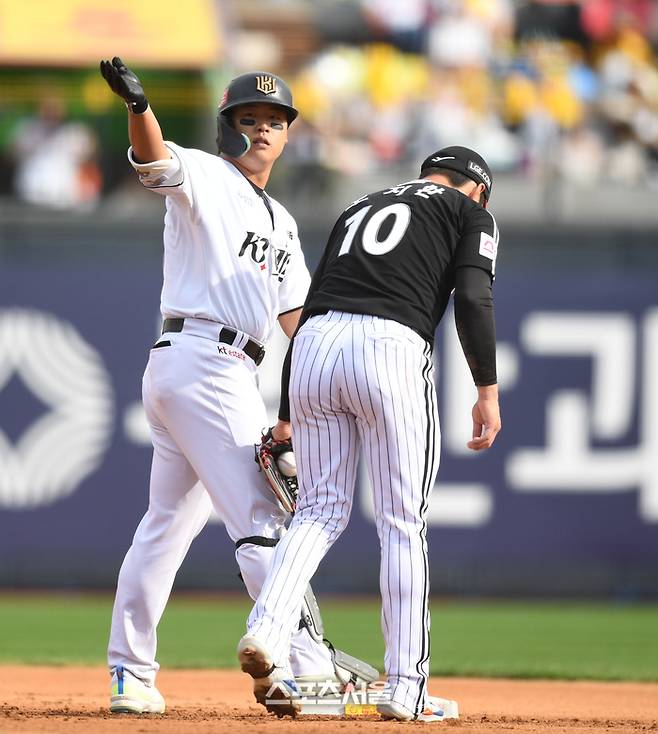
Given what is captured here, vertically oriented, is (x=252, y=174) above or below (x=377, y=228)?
above

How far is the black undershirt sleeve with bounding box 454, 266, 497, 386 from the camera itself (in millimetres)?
3990

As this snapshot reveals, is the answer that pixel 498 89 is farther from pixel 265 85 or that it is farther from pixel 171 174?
pixel 171 174

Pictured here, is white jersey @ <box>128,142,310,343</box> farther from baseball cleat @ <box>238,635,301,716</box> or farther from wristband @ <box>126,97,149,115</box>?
baseball cleat @ <box>238,635,301,716</box>

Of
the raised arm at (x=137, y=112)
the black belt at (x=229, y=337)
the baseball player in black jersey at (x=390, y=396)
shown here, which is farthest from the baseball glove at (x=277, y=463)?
the raised arm at (x=137, y=112)

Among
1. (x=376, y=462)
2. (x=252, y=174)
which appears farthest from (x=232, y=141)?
(x=376, y=462)

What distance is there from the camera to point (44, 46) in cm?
1169

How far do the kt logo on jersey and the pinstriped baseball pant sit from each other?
0.46 m

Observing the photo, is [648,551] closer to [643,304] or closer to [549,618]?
[549,618]

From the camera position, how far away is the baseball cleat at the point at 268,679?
372 centimetres

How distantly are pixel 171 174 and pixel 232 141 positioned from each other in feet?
1.43

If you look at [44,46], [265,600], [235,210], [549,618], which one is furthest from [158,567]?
[44,46]

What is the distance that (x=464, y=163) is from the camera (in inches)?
170

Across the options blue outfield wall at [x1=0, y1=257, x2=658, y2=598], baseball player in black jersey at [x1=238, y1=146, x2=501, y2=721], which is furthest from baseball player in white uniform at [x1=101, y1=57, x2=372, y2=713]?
blue outfield wall at [x1=0, y1=257, x2=658, y2=598]

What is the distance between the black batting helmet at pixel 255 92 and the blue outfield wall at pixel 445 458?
5058 mm
